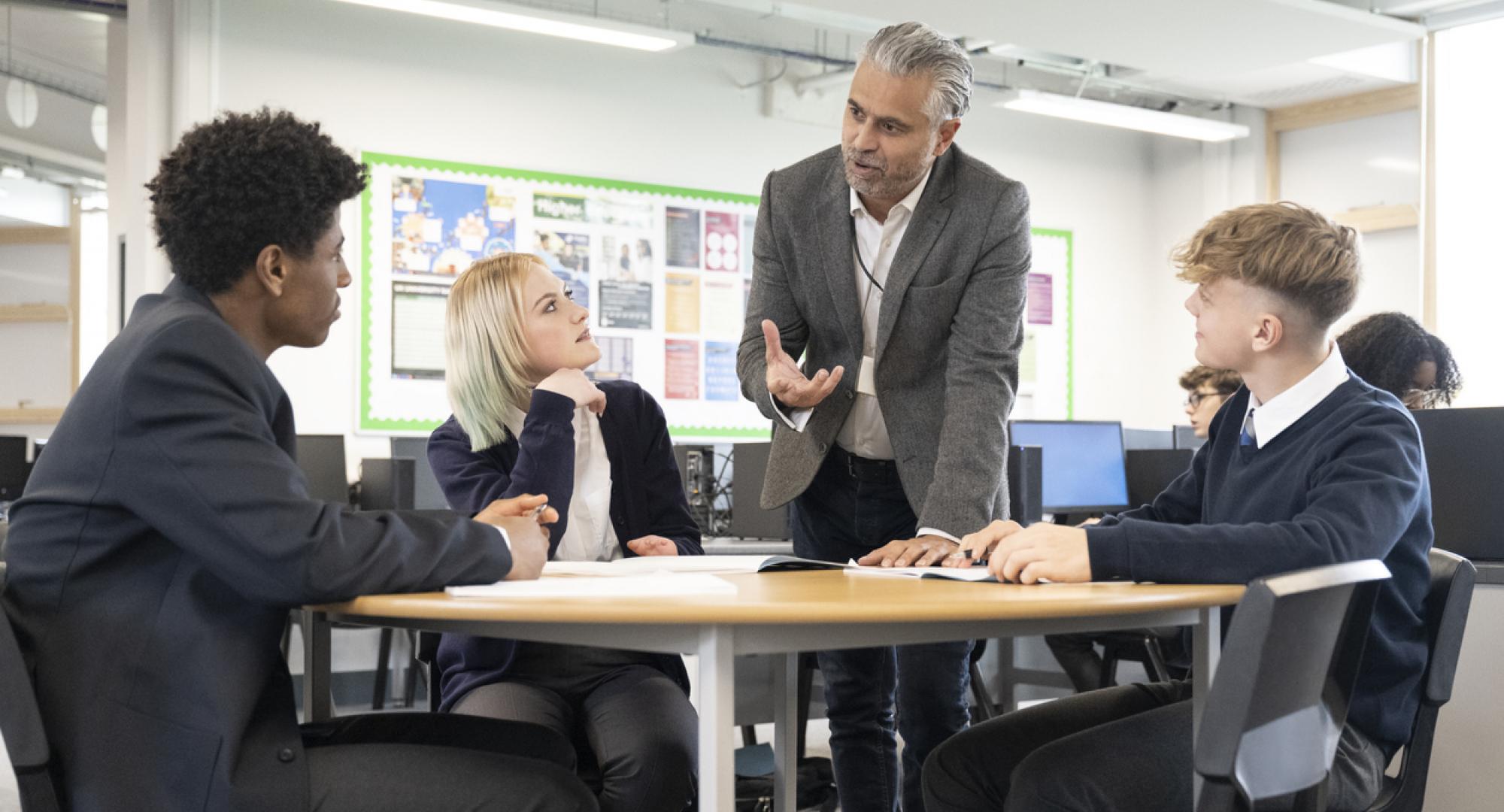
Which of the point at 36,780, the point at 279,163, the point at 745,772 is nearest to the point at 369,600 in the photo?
the point at 36,780

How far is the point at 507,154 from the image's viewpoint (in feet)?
21.1

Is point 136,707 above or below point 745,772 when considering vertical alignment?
above

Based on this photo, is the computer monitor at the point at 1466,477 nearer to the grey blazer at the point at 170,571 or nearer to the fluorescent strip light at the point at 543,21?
the grey blazer at the point at 170,571

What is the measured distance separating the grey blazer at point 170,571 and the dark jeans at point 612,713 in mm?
503

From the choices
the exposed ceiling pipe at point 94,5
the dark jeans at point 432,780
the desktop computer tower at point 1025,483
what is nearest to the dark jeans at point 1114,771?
the dark jeans at point 432,780

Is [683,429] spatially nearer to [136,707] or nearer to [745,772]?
[745,772]

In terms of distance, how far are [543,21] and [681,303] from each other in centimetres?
Result: 173

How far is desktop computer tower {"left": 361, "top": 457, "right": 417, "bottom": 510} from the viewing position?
4516 millimetres

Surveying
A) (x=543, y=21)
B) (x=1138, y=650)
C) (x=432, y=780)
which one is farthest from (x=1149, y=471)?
(x=432, y=780)

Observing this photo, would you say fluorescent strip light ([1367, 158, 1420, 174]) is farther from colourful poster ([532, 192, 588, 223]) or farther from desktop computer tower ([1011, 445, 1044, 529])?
desktop computer tower ([1011, 445, 1044, 529])

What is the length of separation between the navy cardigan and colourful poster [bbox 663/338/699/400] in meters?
4.63

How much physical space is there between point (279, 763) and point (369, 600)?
0.61ft

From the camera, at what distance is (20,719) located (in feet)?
3.97

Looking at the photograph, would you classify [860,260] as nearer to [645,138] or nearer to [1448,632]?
[1448,632]
